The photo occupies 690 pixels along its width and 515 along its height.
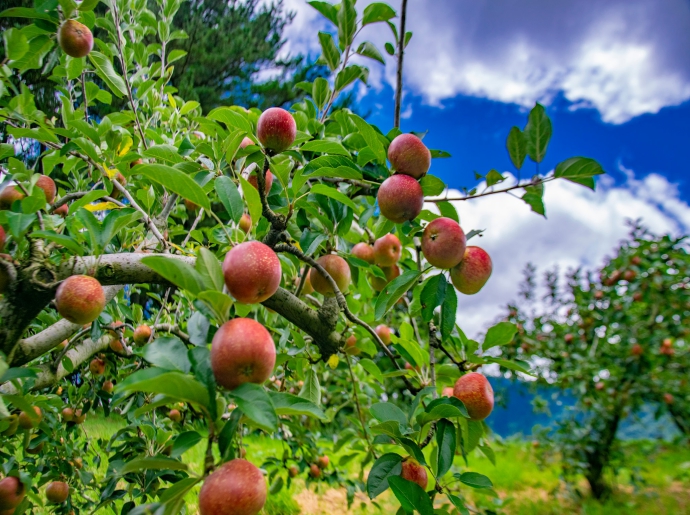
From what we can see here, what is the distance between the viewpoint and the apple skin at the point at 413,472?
875 mm

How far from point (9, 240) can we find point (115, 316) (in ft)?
2.19

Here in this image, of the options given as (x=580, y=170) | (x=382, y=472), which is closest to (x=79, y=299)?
(x=382, y=472)

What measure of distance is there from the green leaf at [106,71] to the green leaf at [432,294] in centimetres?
113

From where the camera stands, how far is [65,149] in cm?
114

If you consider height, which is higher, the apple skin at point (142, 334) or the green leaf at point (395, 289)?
the green leaf at point (395, 289)

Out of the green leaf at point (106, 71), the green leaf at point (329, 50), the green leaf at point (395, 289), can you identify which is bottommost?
the green leaf at point (395, 289)

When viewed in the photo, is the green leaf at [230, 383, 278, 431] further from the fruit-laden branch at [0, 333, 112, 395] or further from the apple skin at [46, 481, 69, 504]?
the apple skin at [46, 481, 69, 504]

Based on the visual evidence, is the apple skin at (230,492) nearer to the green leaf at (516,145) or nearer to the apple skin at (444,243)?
the apple skin at (444,243)

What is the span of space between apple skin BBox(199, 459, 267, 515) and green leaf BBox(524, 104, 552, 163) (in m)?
0.79

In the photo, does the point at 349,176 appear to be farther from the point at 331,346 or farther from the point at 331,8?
the point at 331,8

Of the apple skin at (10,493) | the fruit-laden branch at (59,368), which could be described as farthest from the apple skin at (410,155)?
the apple skin at (10,493)

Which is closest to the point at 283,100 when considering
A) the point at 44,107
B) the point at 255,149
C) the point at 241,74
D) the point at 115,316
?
the point at 241,74

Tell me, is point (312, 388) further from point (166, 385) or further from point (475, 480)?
point (166, 385)

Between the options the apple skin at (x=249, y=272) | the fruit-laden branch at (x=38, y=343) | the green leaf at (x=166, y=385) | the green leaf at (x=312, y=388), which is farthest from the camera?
the green leaf at (x=312, y=388)
